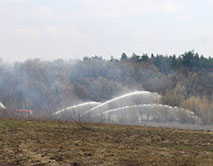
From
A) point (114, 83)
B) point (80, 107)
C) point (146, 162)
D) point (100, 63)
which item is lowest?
point (146, 162)

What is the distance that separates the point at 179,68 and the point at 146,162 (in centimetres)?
11198

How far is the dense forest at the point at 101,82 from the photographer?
80250mm

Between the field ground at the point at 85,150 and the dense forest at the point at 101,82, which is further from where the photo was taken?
the dense forest at the point at 101,82

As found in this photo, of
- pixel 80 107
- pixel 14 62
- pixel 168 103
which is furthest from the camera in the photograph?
pixel 14 62

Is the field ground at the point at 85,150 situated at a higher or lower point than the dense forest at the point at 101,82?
lower

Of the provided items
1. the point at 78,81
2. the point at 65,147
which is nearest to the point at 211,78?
the point at 78,81

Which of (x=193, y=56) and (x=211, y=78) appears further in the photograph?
(x=193, y=56)

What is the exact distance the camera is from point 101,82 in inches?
4122

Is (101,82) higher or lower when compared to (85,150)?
higher

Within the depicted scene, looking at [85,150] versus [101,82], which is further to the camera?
[101,82]

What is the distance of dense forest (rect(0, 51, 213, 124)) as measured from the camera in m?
80.2

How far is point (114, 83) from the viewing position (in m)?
103

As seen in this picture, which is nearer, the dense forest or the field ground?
the field ground

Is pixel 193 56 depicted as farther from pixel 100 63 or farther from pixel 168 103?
pixel 168 103
